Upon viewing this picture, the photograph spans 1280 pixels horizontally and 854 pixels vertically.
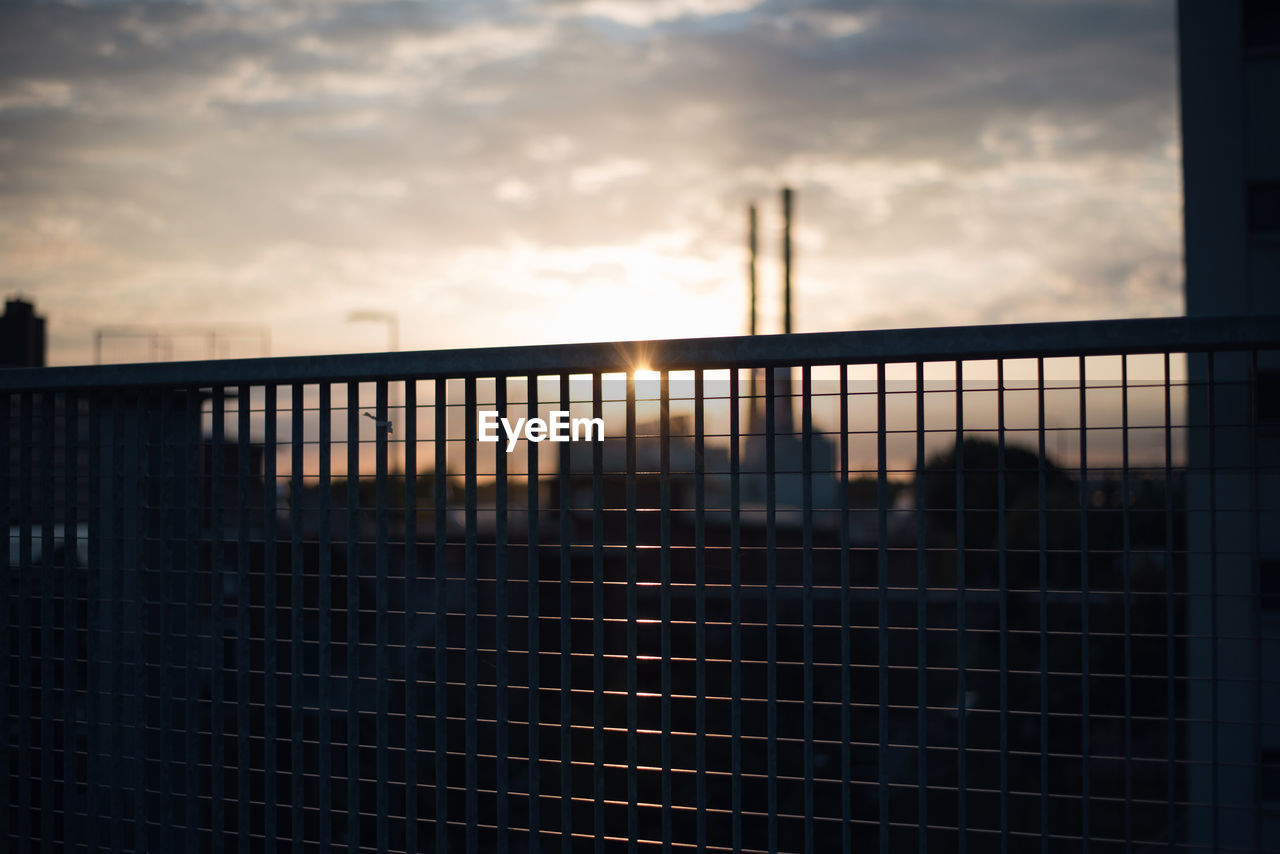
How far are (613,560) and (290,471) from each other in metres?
26.9

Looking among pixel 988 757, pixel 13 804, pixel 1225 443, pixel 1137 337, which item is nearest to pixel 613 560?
pixel 988 757

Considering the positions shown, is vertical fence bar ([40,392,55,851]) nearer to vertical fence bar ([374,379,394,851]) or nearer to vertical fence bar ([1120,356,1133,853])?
vertical fence bar ([374,379,394,851])

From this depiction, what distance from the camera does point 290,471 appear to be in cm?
456

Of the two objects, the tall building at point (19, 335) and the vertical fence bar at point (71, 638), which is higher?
the tall building at point (19, 335)

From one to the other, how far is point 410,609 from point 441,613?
16 centimetres

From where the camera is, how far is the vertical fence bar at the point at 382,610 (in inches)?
171

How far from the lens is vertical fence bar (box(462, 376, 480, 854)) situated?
418 cm

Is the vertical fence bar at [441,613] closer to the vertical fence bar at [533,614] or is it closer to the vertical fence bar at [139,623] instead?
the vertical fence bar at [533,614]

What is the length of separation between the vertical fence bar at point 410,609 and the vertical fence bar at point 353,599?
0.75 feet

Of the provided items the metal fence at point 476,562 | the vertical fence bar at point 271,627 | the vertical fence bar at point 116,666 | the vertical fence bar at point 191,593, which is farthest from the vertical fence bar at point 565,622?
the vertical fence bar at point 116,666

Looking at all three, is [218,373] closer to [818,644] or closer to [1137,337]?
[1137,337]

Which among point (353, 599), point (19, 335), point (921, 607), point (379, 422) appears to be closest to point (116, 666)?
point (353, 599)

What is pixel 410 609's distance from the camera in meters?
4.31

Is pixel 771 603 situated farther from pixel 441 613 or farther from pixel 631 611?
pixel 441 613
